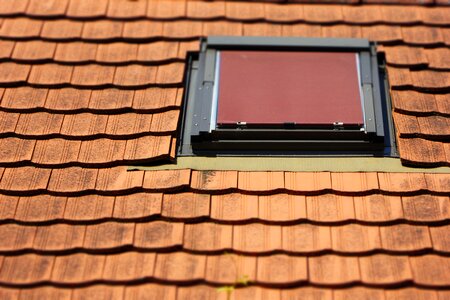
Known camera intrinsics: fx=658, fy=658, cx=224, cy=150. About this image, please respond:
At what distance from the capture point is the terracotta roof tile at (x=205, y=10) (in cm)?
492

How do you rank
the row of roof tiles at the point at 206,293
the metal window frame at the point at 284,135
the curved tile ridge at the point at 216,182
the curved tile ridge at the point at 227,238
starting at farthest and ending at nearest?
1. the metal window frame at the point at 284,135
2. the curved tile ridge at the point at 216,182
3. the curved tile ridge at the point at 227,238
4. the row of roof tiles at the point at 206,293

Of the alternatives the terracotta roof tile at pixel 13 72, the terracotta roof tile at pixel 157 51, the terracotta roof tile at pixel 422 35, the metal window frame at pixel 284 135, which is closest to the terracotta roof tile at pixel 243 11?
the terracotta roof tile at pixel 157 51

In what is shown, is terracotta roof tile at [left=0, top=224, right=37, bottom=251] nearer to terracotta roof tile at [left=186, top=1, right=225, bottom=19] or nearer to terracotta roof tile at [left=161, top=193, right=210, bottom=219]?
terracotta roof tile at [left=161, top=193, right=210, bottom=219]

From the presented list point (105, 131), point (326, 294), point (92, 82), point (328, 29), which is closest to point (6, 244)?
point (105, 131)

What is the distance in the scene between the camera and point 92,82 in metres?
4.45

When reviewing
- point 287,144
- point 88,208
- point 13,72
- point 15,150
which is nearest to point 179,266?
point 88,208

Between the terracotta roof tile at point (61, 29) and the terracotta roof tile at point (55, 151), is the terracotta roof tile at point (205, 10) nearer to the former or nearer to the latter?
the terracotta roof tile at point (61, 29)

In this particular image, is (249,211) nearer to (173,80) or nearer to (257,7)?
(173,80)

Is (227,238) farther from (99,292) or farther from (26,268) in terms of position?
(26,268)

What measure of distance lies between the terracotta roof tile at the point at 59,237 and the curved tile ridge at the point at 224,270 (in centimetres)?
6

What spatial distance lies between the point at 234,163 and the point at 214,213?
0.44m

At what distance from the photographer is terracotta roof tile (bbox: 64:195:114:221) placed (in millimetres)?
3707

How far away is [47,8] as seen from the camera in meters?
5.00

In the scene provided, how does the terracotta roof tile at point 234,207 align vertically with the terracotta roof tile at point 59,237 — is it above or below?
above
